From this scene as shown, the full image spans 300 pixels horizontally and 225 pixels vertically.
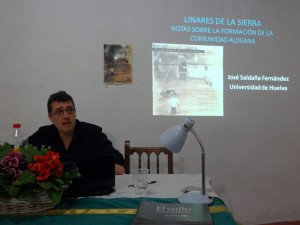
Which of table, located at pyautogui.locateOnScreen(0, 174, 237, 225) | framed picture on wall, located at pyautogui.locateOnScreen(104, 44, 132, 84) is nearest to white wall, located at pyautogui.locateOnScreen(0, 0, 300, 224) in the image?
framed picture on wall, located at pyautogui.locateOnScreen(104, 44, 132, 84)

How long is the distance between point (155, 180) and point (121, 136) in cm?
110

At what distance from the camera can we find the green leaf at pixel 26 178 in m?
0.89

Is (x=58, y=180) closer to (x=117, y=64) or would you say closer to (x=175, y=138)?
(x=175, y=138)

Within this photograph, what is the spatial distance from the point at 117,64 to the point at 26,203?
173 cm

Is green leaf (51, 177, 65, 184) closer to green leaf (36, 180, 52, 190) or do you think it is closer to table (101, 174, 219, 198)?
green leaf (36, 180, 52, 190)

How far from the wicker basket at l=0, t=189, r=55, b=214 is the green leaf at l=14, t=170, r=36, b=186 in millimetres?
52

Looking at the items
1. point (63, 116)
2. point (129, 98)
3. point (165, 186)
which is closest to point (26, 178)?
point (165, 186)

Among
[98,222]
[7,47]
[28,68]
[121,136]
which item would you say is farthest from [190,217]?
[7,47]

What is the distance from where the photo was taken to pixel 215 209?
100 centimetres

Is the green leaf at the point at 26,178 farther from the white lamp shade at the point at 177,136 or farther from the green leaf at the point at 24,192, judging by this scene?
the white lamp shade at the point at 177,136

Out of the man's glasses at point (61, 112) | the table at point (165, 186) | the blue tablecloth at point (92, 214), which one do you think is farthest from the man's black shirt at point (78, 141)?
the blue tablecloth at point (92, 214)

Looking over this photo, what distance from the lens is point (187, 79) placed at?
2.56 m

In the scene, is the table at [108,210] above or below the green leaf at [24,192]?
below

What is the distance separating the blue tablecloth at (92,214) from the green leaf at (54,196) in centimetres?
6
